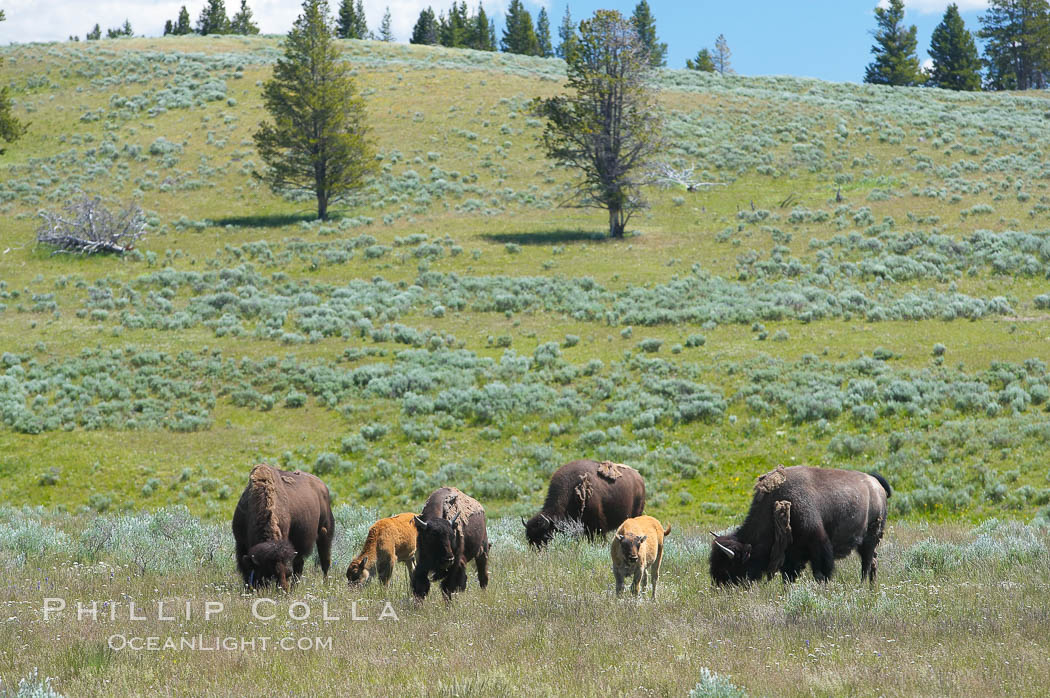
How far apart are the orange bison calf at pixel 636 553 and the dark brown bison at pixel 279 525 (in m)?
3.64

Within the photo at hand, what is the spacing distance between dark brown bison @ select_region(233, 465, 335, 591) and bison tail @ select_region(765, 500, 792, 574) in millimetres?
5384

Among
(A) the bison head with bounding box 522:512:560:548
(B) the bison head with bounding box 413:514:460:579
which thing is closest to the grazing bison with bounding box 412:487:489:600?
(B) the bison head with bounding box 413:514:460:579

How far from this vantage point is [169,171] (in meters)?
53.2

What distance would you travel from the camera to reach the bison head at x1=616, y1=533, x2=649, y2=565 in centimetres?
920

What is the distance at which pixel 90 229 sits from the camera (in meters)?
41.8

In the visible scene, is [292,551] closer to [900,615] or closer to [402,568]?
[402,568]

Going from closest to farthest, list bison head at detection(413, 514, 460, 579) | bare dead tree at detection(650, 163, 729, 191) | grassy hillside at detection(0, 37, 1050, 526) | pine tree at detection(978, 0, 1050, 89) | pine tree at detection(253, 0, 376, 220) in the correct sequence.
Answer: bison head at detection(413, 514, 460, 579)
grassy hillside at detection(0, 37, 1050, 526)
pine tree at detection(253, 0, 376, 220)
bare dead tree at detection(650, 163, 729, 191)
pine tree at detection(978, 0, 1050, 89)

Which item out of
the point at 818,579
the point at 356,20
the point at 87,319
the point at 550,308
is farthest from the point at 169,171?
the point at 356,20

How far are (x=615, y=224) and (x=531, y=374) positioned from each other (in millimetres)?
19773

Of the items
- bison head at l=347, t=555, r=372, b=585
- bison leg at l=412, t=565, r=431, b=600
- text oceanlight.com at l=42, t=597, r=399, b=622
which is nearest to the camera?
text oceanlight.com at l=42, t=597, r=399, b=622

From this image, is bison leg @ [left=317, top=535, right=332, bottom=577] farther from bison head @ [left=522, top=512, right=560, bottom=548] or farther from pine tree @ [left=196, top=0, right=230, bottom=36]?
pine tree @ [left=196, top=0, right=230, bottom=36]

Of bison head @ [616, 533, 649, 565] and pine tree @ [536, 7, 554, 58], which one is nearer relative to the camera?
bison head @ [616, 533, 649, 565]

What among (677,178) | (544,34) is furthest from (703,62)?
(677,178)

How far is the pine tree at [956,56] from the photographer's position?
88.6 m
